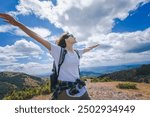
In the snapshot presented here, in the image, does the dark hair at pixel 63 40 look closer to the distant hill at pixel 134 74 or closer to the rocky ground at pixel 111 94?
the rocky ground at pixel 111 94

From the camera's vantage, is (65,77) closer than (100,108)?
Yes

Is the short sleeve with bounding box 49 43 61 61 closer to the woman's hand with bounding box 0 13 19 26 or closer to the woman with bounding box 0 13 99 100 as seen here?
the woman with bounding box 0 13 99 100

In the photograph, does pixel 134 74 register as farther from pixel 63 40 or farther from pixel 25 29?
pixel 25 29

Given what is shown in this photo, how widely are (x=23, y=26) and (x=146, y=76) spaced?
20503 millimetres

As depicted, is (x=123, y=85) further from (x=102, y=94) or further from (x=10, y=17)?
(x=10, y=17)

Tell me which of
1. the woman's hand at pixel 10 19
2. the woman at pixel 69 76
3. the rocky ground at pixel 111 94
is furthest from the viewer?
the rocky ground at pixel 111 94

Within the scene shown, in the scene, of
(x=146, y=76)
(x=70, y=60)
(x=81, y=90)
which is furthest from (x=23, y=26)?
(x=146, y=76)

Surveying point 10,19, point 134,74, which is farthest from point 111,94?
point 134,74

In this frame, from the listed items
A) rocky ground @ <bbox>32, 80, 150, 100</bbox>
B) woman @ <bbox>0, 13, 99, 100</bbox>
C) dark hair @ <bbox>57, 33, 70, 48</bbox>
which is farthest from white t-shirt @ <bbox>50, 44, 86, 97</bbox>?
rocky ground @ <bbox>32, 80, 150, 100</bbox>

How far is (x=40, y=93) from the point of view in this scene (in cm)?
1491

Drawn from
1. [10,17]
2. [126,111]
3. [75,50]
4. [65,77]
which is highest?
[10,17]

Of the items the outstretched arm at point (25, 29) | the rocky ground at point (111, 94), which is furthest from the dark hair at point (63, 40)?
the rocky ground at point (111, 94)

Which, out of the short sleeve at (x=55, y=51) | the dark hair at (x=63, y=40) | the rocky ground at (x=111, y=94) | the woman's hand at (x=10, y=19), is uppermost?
the woman's hand at (x=10, y=19)

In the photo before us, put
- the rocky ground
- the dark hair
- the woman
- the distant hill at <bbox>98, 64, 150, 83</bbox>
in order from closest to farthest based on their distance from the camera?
the woman
the dark hair
the rocky ground
the distant hill at <bbox>98, 64, 150, 83</bbox>
